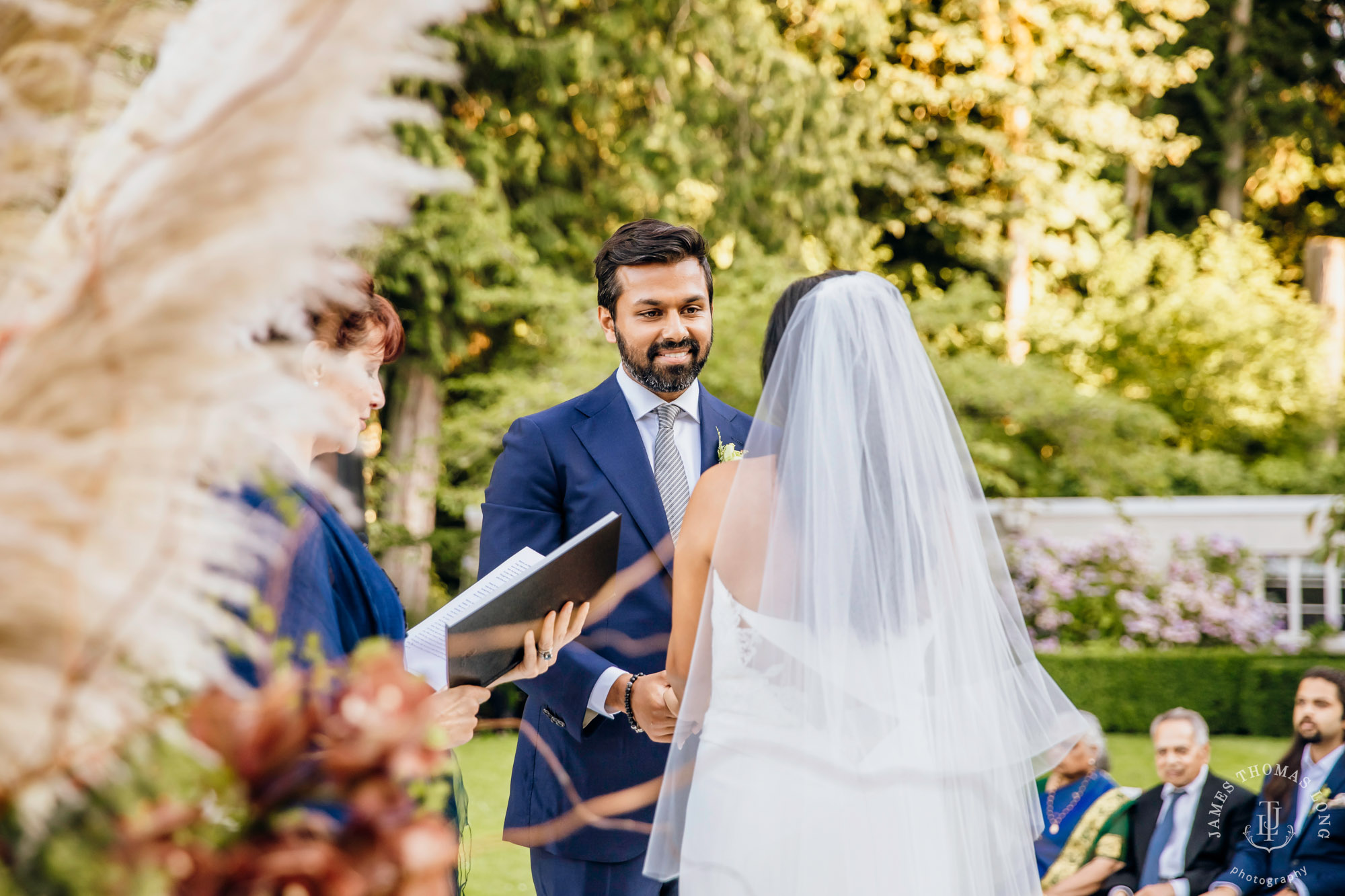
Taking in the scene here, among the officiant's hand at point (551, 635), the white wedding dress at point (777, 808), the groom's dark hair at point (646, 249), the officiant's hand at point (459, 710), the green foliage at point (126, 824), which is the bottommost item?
the white wedding dress at point (777, 808)

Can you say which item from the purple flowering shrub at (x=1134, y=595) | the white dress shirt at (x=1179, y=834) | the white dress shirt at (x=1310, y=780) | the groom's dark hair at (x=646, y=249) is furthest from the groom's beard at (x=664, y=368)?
the purple flowering shrub at (x=1134, y=595)

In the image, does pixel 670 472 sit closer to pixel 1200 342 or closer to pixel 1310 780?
pixel 1310 780

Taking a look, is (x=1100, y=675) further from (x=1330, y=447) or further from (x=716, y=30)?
(x=1330, y=447)

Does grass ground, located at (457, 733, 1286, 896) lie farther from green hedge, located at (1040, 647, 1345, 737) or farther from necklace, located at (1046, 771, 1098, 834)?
necklace, located at (1046, 771, 1098, 834)

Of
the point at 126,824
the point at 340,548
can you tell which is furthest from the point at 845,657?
the point at 126,824

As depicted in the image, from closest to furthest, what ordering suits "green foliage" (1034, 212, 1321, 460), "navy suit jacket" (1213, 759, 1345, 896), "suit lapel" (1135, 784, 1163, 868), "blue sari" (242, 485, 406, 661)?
"blue sari" (242, 485, 406, 661)
"navy suit jacket" (1213, 759, 1345, 896)
"suit lapel" (1135, 784, 1163, 868)
"green foliage" (1034, 212, 1321, 460)

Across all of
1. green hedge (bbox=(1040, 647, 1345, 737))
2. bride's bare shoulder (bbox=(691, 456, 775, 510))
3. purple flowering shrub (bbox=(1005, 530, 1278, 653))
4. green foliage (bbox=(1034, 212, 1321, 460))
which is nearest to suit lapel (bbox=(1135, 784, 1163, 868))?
bride's bare shoulder (bbox=(691, 456, 775, 510))

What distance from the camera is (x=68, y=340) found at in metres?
0.81

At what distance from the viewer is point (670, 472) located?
298 cm

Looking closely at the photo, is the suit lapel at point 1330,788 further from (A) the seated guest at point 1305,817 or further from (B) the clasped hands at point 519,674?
(B) the clasped hands at point 519,674

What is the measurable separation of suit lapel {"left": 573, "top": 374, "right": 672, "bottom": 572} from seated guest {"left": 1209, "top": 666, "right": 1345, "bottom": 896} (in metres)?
A: 3.00

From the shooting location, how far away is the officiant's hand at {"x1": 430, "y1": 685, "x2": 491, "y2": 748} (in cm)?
200

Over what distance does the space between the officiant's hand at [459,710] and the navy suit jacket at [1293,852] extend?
140 inches

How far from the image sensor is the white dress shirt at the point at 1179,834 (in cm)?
455
